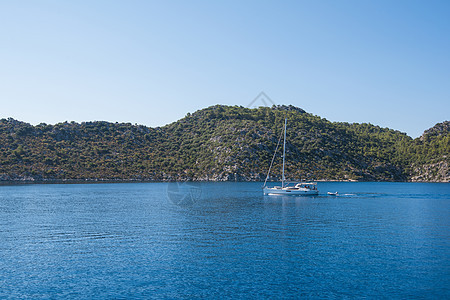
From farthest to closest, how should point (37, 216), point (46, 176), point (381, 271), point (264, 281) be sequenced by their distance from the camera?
point (46, 176)
point (37, 216)
point (381, 271)
point (264, 281)

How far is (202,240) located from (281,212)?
30800 millimetres

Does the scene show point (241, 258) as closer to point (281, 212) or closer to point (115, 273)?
point (115, 273)

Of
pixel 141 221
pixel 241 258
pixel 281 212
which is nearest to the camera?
pixel 241 258

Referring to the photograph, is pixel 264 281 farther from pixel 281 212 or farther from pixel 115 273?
pixel 281 212

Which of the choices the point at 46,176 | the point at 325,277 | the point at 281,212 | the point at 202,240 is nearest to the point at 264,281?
the point at 325,277

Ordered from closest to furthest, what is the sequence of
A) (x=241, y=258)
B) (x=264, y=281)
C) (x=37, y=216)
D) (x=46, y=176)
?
(x=264, y=281), (x=241, y=258), (x=37, y=216), (x=46, y=176)

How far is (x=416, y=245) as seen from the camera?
41.0 metres

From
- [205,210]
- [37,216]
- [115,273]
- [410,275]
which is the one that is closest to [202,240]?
[115,273]

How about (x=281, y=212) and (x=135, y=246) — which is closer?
(x=135, y=246)

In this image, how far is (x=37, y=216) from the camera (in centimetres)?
6359

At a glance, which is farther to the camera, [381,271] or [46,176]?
[46,176]

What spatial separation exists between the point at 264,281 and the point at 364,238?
21.1 meters

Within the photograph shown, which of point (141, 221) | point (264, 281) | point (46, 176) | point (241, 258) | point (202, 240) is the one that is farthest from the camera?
point (46, 176)

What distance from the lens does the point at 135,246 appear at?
132 ft
